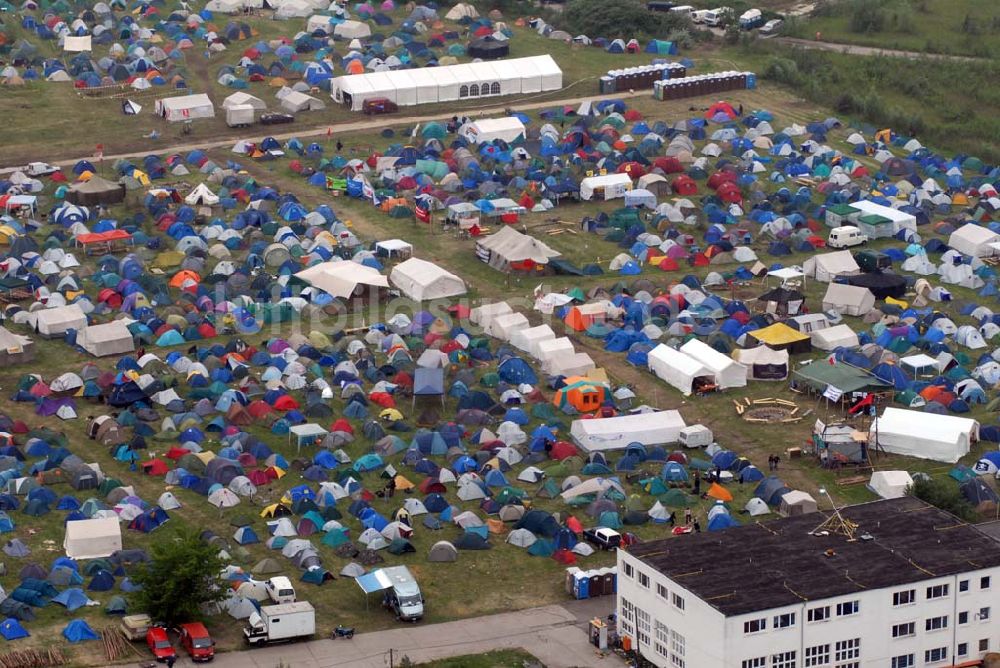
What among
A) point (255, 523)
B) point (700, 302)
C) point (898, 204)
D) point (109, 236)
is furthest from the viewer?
point (898, 204)

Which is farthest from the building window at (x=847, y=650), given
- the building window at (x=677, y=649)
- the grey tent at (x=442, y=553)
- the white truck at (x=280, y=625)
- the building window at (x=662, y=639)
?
the white truck at (x=280, y=625)

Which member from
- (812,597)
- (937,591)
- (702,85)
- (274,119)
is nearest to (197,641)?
(812,597)

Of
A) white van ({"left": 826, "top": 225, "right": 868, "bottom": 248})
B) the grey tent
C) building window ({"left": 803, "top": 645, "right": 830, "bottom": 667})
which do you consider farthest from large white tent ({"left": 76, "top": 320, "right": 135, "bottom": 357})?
building window ({"left": 803, "top": 645, "right": 830, "bottom": 667})

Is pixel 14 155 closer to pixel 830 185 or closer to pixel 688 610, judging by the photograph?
pixel 830 185

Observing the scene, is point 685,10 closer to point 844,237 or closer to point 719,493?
point 844,237

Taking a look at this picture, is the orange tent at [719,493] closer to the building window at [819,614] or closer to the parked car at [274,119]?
the building window at [819,614]

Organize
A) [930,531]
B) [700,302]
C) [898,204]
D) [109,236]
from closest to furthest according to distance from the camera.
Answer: [930,531], [700,302], [109,236], [898,204]

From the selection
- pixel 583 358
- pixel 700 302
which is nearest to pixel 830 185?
pixel 700 302
